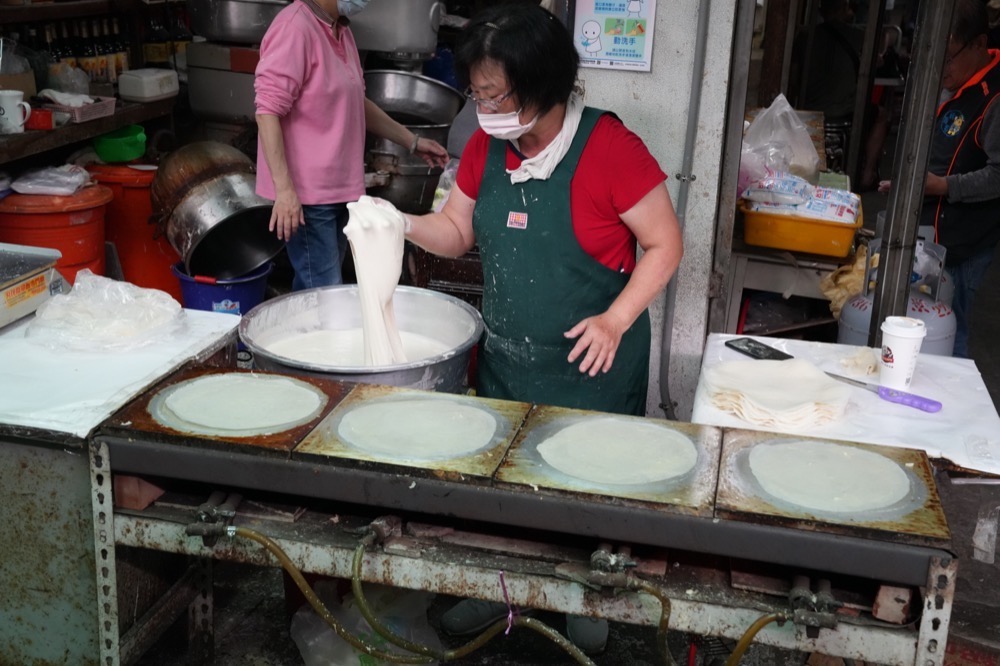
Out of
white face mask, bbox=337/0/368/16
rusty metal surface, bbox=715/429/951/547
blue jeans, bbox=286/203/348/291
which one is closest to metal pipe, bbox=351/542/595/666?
rusty metal surface, bbox=715/429/951/547

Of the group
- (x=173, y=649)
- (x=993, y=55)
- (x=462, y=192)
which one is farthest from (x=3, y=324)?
Result: (x=993, y=55)

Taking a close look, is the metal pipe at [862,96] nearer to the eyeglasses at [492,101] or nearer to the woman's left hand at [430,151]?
the woman's left hand at [430,151]

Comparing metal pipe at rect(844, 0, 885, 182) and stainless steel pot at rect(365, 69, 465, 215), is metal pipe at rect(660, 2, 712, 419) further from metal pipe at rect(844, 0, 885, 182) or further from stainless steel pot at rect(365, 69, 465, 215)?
metal pipe at rect(844, 0, 885, 182)

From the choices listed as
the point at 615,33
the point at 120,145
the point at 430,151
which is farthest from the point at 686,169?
the point at 120,145

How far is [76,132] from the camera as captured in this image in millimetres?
5074

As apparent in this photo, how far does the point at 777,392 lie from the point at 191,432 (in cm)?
139

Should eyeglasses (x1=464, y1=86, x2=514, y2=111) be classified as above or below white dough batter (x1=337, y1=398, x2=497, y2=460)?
above

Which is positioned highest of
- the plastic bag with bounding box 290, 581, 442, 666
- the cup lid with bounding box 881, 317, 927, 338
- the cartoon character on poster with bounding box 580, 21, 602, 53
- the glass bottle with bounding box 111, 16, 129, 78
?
the cartoon character on poster with bounding box 580, 21, 602, 53

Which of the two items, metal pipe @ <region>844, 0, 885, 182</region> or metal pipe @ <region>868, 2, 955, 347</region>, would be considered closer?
metal pipe @ <region>868, 2, 955, 347</region>

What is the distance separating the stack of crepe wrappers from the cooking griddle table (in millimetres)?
462

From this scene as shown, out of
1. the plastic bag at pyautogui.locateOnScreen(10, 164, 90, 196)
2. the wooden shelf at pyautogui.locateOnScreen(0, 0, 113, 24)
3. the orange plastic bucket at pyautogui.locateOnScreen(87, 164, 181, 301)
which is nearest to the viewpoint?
the plastic bag at pyautogui.locateOnScreen(10, 164, 90, 196)

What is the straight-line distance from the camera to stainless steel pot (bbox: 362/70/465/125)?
554 cm

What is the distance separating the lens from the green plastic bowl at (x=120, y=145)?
539cm

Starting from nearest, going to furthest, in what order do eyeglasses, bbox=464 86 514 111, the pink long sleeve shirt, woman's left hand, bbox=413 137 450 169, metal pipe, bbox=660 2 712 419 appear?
eyeglasses, bbox=464 86 514 111 → metal pipe, bbox=660 2 712 419 → the pink long sleeve shirt → woman's left hand, bbox=413 137 450 169
